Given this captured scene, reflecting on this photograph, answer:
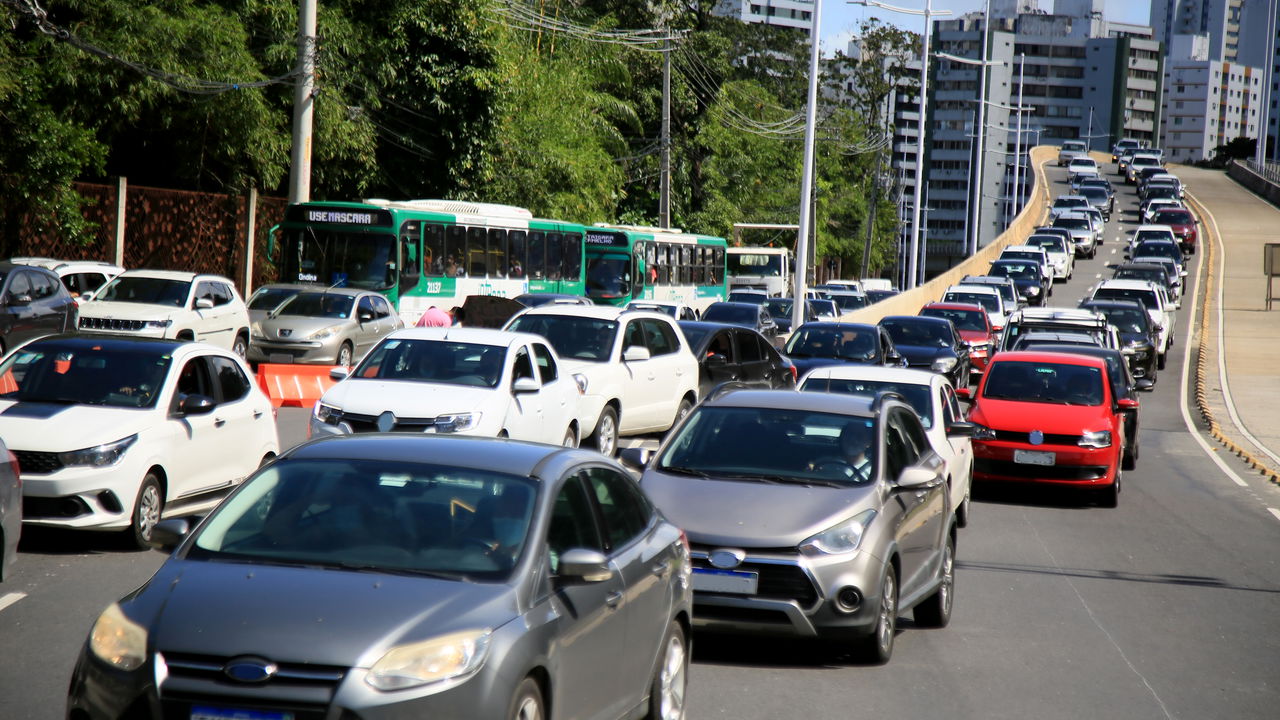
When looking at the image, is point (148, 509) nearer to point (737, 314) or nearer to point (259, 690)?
point (259, 690)

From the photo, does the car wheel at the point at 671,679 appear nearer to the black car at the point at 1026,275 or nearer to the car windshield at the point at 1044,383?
the car windshield at the point at 1044,383

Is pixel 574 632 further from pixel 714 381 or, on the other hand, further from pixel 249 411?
pixel 714 381

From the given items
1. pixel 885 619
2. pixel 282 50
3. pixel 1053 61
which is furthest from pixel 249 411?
pixel 1053 61

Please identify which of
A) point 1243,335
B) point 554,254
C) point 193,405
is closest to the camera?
point 193,405

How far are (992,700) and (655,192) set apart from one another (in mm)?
66677

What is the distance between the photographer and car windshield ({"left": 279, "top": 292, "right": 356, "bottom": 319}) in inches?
1059

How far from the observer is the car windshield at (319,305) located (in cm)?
2691

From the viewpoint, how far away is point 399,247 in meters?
29.8

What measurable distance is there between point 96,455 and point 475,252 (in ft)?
75.0

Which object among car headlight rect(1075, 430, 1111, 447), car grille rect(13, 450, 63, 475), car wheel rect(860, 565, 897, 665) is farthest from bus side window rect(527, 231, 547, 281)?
car wheel rect(860, 565, 897, 665)

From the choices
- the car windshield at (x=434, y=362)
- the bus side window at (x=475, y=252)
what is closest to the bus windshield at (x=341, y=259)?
the bus side window at (x=475, y=252)

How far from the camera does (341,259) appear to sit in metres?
29.5

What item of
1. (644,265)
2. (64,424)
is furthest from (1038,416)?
(644,265)

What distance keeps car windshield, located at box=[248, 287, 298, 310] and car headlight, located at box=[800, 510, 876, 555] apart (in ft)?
69.3
